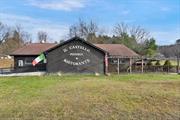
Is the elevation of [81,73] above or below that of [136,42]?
below

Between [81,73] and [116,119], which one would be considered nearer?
[116,119]

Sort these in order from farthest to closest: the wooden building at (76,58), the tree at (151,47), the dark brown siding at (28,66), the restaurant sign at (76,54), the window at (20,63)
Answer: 1. the tree at (151,47)
2. the window at (20,63)
3. the dark brown siding at (28,66)
4. the restaurant sign at (76,54)
5. the wooden building at (76,58)

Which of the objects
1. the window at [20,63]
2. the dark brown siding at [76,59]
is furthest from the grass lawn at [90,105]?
the window at [20,63]

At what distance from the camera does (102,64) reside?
36.1 meters

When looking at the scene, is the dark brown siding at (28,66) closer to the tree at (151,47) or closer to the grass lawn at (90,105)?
the grass lawn at (90,105)

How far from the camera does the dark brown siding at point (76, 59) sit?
35.8 metres

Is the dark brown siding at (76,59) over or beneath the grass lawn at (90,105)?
over

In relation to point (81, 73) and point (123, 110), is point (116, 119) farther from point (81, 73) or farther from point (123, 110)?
point (81, 73)

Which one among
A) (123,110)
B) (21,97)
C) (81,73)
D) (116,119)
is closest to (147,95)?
(123,110)

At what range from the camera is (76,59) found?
36.0 meters

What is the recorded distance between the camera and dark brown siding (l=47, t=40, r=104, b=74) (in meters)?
35.8

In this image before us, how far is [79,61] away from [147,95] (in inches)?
784

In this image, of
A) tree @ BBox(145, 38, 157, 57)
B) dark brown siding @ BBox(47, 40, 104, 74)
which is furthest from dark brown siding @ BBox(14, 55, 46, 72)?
tree @ BBox(145, 38, 157, 57)

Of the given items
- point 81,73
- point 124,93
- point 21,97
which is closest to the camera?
point 21,97
